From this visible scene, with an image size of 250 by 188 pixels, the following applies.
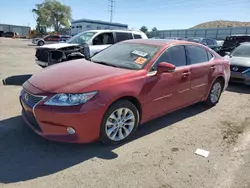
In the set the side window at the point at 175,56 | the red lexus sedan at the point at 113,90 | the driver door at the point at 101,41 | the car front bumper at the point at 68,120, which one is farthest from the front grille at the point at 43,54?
the car front bumper at the point at 68,120

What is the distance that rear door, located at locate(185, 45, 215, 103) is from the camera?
482 centimetres

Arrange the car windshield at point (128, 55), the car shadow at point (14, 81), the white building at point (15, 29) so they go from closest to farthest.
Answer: the car windshield at point (128, 55) → the car shadow at point (14, 81) → the white building at point (15, 29)

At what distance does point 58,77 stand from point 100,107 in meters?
0.91

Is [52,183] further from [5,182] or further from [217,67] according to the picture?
[217,67]

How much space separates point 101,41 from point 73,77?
5.65 meters

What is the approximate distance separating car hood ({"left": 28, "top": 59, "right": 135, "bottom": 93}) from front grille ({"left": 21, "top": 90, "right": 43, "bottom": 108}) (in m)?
0.15

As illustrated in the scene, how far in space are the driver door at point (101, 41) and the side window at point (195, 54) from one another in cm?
424

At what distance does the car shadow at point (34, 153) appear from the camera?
291cm

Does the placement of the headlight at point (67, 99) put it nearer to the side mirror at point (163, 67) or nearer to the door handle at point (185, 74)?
the side mirror at point (163, 67)

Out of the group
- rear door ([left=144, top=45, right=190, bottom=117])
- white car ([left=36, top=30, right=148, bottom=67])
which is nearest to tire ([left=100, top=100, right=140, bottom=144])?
rear door ([left=144, top=45, right=190, bottom=117])

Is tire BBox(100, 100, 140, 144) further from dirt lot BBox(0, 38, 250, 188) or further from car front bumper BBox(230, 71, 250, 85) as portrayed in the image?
car front bumper BBox(230, 71, 250, 85)

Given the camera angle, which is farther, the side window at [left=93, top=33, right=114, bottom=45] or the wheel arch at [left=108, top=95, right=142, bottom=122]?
the side window at [left=93, top=33, right=114, bottom=45]

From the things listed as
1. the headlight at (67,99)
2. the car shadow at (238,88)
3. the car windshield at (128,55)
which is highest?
the car windshield at (128,55)

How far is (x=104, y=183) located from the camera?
9.14ft
